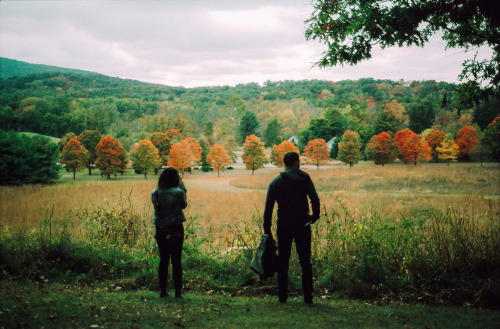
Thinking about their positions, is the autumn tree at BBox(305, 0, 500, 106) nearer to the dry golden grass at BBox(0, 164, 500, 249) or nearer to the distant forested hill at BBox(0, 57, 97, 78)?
the dry golden grass at BBox(0, 164, 500, 249)

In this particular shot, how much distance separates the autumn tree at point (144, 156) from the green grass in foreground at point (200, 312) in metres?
37.9

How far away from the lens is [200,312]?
378cm

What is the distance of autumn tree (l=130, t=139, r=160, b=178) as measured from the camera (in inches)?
1601

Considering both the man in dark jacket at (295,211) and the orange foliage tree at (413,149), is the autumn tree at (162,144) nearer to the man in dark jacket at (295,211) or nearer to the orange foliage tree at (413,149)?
the orange foliage tree at (413,149)

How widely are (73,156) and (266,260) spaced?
41520mm

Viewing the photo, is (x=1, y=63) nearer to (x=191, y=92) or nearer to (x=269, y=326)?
(x=269, y=326)

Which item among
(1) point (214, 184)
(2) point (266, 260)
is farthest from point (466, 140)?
(2) point (266, 260)

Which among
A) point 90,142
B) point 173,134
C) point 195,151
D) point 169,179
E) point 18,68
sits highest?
point 18,68

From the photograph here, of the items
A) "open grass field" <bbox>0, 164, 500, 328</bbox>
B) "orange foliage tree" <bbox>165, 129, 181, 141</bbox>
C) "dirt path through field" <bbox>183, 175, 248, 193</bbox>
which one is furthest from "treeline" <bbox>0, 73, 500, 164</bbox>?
"open grass field" <bbox>0, 164, 500, 328</bbox>

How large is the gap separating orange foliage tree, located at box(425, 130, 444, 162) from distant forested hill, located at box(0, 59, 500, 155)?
203cm

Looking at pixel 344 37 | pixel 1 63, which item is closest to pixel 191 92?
pixel 1 63

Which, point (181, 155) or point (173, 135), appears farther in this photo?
point (173, 135)

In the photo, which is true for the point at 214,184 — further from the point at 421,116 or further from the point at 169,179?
the point at 421,116

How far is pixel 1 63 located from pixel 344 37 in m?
46.7
